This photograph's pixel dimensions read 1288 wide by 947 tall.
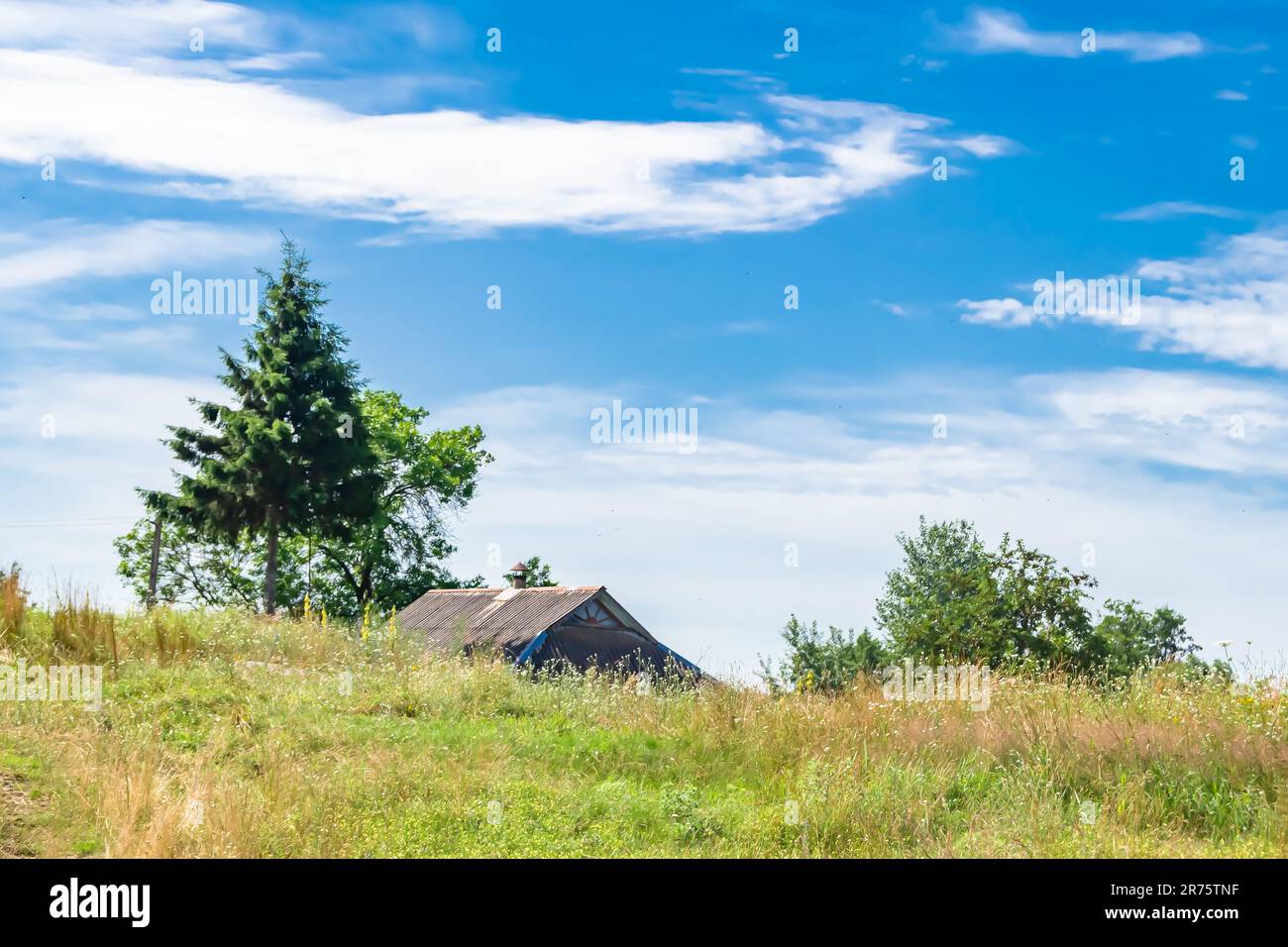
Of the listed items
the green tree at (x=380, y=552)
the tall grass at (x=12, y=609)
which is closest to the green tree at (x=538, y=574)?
the green tree at (x=380, y=552)

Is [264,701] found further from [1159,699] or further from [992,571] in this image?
[992,571]

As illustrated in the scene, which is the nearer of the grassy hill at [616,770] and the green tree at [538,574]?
the grassy hill at [616,770]

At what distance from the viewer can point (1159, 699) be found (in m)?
11.7

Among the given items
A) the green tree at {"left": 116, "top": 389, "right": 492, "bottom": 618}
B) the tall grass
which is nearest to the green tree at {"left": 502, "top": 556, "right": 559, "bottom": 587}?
the green tree at {"left": 116, "top": 389, "right": 492, "bottom": 618}

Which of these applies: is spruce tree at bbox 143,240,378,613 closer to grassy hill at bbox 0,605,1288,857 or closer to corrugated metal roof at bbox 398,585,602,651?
corrugated metal roof at bbox 398,585,602,651

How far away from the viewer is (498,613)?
99.6ft

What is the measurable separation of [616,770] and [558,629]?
17194 millimetres

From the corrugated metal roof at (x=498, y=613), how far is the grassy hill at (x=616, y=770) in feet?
42.9

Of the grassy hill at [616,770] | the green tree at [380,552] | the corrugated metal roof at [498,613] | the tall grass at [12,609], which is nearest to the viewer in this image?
the grassy hill at [616,770]

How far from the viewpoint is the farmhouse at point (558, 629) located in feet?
89.7

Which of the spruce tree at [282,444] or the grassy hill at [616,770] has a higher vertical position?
the spruce tree at [282,444]

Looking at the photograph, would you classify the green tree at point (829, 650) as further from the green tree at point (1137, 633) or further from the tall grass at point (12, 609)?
the tall grass at point (12, 609)

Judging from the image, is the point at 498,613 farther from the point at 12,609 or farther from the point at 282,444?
the point at 12,609
